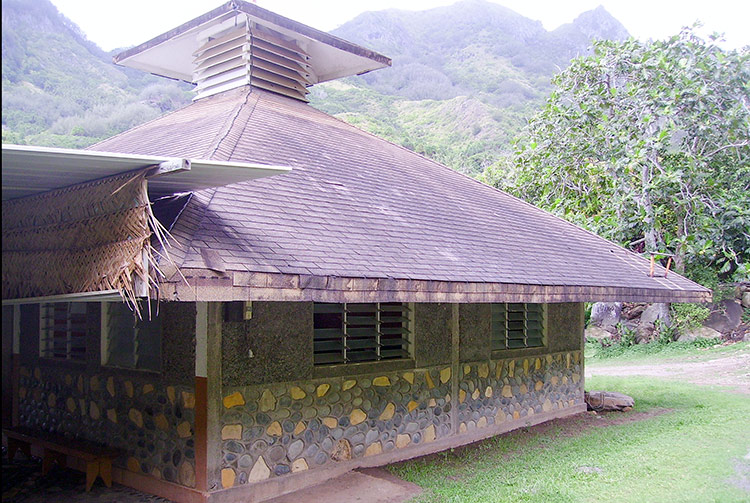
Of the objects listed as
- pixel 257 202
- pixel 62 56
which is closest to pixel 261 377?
pixel 257 202

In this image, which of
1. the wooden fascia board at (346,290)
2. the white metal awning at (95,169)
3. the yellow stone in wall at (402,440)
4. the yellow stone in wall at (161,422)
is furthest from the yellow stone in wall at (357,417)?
the white metal awning at (95,169)

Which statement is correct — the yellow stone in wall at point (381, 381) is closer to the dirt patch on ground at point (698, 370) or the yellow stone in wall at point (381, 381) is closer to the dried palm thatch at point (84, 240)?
the dried palm thatch at point (84, 240)

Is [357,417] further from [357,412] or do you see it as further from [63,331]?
[63,331]

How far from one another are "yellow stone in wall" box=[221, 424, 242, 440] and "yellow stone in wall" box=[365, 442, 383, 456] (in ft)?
5.60

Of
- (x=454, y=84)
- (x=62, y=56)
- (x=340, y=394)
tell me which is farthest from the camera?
(x=454, y=84)

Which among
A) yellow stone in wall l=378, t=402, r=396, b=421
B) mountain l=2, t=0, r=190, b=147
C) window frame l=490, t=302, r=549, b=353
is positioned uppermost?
mountain l=2, t=0, r=190, b=147

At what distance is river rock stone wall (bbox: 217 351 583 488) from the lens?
587 cm

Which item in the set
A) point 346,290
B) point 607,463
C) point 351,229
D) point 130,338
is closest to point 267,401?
point 346,290

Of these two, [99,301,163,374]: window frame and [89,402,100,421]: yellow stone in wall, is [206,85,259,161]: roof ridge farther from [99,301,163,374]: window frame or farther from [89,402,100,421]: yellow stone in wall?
[89,402,100,421]: yellow stone in wall

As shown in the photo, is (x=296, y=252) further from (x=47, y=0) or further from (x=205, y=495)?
(x=47, y=0)

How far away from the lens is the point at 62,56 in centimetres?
4300

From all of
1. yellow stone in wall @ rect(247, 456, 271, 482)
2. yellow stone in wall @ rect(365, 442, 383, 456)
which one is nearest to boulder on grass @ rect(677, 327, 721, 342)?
yellow stone in wall @ rect(365, 442, 383, 456)

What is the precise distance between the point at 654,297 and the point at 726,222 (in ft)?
32.0

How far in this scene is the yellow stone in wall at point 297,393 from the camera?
6289 mm
